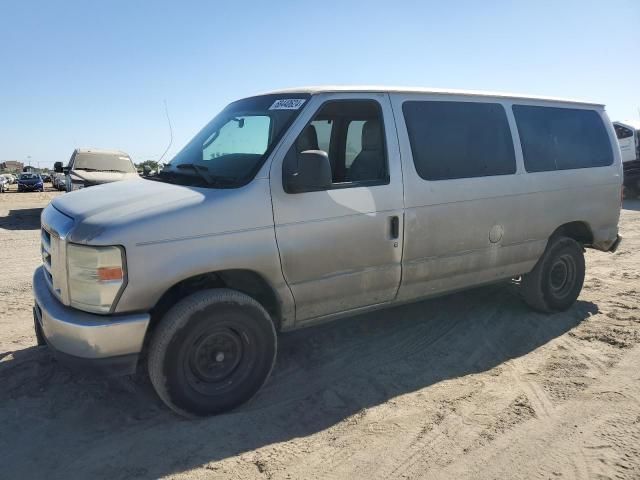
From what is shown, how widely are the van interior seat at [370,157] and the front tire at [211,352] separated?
1347 mm

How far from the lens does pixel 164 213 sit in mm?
3092

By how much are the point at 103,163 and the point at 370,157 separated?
36.1 ft

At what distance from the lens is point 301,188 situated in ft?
11.4

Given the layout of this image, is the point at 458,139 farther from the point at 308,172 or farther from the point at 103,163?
the point at 103,163

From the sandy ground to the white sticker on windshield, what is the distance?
2076 millimetres

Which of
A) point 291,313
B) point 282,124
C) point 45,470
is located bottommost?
point 45,470

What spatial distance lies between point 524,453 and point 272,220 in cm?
213

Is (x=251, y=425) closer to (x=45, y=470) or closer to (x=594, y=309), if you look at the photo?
(x=45, y=470)

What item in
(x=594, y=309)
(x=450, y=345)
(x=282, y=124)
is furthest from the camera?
(x=594, y=309)

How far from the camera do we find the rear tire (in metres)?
5.29

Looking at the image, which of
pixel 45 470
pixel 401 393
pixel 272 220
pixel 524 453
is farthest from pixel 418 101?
pixel 45 470

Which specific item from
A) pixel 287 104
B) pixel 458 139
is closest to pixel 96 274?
pixel 287 104

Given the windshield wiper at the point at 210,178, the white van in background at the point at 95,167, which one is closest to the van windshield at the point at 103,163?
the white van in background at the point at 95,167

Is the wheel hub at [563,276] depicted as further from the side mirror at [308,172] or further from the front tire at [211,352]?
Answer: the front tire at [211,352]
